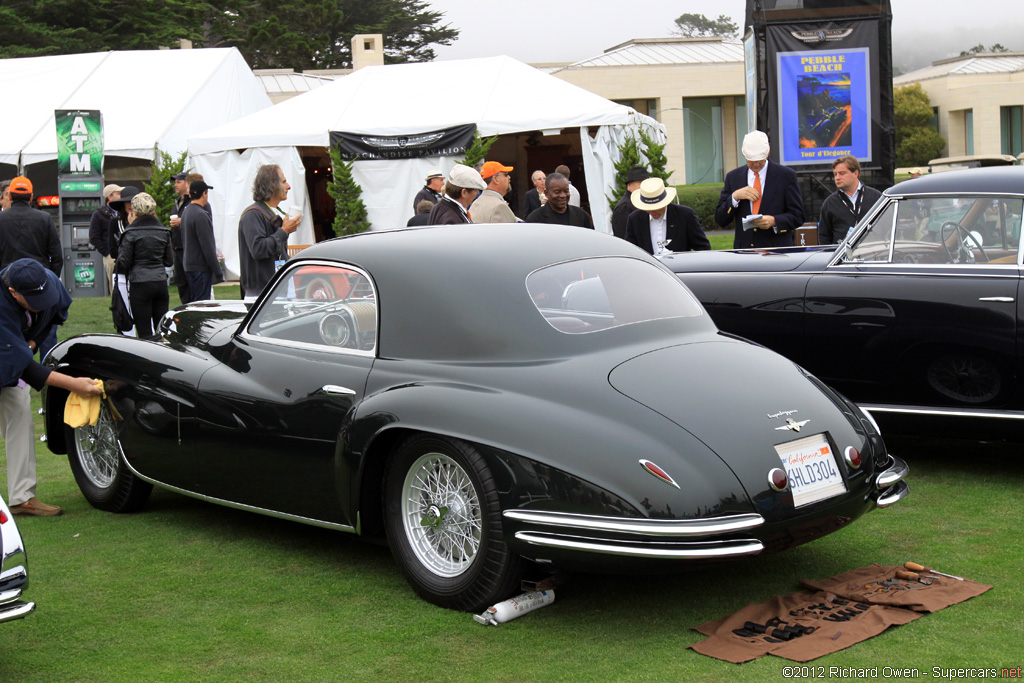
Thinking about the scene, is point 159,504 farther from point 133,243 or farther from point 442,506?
point 133,243

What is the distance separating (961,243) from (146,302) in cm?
732

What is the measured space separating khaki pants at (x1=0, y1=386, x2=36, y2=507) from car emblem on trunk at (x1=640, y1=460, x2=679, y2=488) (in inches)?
148

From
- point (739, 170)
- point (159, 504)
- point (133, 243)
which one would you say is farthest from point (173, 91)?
point (159, 504)

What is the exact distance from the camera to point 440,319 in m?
4.57

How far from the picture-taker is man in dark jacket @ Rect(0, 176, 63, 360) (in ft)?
33.3

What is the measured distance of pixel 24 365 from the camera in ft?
18.0

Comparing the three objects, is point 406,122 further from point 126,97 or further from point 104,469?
point 104,469

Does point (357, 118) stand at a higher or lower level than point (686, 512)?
higher

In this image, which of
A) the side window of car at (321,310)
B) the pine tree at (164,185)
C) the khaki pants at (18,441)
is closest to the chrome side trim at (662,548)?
the side window of car at (321,310)

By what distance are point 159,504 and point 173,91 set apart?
64.3 ft

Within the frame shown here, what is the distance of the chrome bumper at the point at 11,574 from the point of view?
3756 mm

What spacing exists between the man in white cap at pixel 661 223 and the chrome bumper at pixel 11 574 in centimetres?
614

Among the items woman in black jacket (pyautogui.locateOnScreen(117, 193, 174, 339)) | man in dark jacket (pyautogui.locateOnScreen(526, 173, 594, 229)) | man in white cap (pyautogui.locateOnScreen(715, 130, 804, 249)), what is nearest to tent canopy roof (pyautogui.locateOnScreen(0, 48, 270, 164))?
woman in black jacket (pyautogui.locateOnScreen(117, 193, 174, 339))

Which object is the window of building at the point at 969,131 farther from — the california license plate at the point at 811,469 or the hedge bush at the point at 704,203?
the california license plate at the point at 811,469
